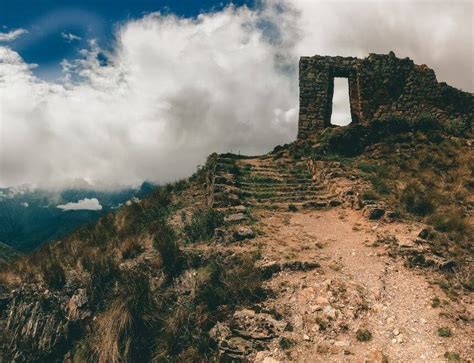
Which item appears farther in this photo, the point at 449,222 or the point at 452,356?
the point at 449,222

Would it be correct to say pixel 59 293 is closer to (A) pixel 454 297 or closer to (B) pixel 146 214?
(B) pixel 146 214

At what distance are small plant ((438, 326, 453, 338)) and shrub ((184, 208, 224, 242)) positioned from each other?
7.03 meters

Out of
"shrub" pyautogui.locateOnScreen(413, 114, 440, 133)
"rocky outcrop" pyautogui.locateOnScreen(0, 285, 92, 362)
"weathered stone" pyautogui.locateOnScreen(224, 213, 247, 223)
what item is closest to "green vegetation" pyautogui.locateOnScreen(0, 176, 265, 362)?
"rocky outcrop" pyautogui.locateOnScreen(0, 285, 92, 362)

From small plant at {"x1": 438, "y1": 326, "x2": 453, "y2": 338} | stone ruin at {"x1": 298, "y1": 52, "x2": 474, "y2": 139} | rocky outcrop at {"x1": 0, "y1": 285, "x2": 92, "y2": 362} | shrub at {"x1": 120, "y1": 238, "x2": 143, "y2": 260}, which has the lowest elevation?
rocky outcrop at {"x1": 0, "y1": 285, "x2": 92, "y2": 362}

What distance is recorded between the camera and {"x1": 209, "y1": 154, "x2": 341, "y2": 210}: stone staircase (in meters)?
15.1

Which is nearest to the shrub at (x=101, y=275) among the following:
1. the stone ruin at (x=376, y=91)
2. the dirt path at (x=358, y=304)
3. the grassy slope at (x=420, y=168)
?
the dirt path at (x=358, y=304)

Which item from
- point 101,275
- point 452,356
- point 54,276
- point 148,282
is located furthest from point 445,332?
point 54,276

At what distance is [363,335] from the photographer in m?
8.30

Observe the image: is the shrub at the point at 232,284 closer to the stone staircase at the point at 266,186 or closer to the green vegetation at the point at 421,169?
the stone staircase at the point at 266,186

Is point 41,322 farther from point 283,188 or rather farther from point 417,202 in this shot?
point 417,202

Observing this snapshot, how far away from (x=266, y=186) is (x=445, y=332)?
9.45 metres

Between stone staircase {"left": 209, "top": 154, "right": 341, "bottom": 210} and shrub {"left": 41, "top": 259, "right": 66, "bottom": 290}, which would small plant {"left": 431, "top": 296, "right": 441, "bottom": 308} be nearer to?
stone staircase {"left": 209, "top": 154, "right": 341, "bottom": 210}

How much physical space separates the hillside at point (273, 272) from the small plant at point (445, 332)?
32 mm

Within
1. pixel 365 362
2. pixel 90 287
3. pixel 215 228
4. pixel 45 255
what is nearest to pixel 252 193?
pixel 215 228
